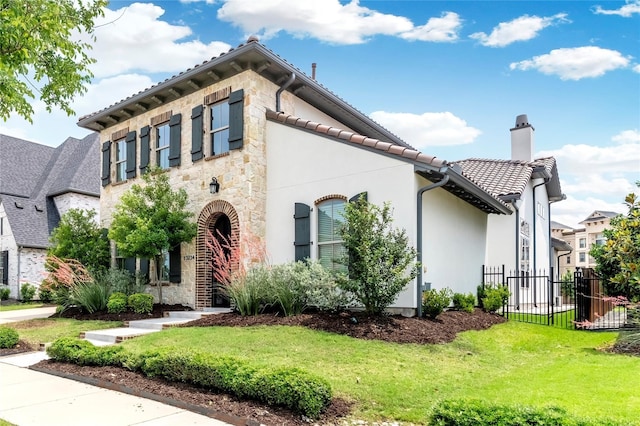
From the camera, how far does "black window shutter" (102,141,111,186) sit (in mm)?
16094

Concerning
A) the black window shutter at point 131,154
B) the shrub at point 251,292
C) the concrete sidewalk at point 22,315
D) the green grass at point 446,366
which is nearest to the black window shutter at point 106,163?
the black window shutter at point 131,154

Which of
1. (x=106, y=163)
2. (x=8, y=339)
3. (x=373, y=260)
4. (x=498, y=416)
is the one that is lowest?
(x=8, y=339)

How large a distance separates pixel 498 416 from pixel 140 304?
409 inches

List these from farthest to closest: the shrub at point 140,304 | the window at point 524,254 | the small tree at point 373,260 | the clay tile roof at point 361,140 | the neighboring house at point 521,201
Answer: the window at point 524,254 → the neighboring house at point 521,201 → the shrub at point 140,304 → the clay tile roof at point 361,140 → the small tree at point 373,260

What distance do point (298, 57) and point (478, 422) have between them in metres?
11.2

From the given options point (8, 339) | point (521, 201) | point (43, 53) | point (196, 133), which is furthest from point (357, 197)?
point (521, 201)

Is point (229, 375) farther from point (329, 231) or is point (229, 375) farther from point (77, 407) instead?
point (329, 231)

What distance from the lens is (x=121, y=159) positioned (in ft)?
52.2

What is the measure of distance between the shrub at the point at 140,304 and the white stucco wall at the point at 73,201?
47.3 feet

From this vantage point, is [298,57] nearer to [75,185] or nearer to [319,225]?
[319,225]

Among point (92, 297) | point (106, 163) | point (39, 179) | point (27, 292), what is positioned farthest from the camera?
point (39, 179)

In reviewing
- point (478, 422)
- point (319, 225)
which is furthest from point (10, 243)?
point (478, 422)

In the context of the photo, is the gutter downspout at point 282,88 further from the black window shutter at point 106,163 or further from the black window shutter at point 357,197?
the black window shutter at point 106,163

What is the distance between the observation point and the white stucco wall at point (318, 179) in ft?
30.9
